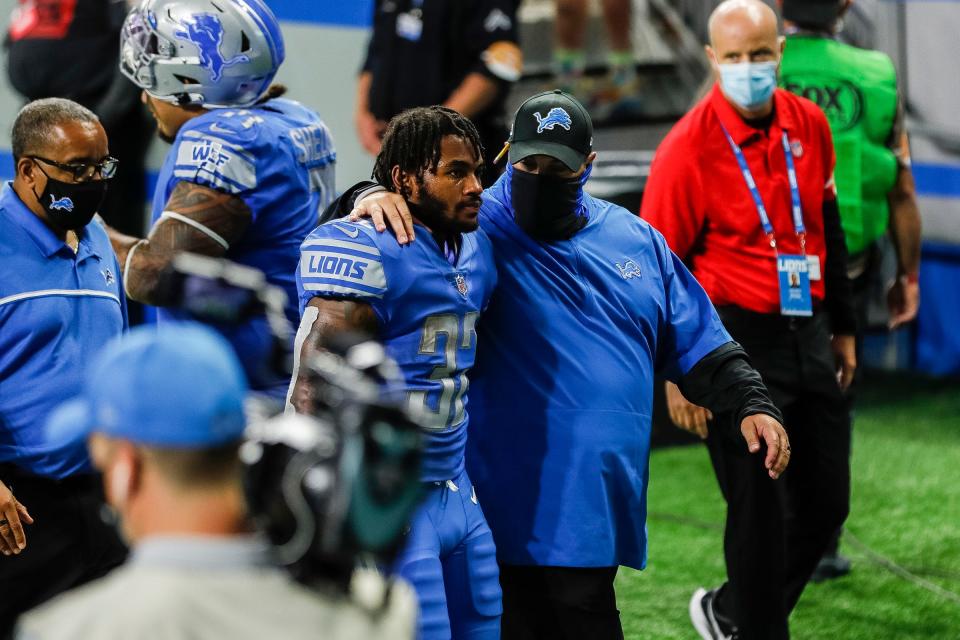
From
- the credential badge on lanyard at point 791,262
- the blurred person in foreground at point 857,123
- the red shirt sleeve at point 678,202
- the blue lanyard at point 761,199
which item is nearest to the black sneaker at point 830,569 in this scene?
the blurred person in foreground at point 857,123

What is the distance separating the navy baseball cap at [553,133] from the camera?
3807 millimetres

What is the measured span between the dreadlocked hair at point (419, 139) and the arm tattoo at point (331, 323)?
38 cm

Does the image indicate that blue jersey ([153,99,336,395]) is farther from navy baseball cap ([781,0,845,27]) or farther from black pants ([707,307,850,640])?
navy baseball cap ([781,0,845,27])

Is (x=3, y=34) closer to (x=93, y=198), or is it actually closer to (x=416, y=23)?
(x=416, y=23)

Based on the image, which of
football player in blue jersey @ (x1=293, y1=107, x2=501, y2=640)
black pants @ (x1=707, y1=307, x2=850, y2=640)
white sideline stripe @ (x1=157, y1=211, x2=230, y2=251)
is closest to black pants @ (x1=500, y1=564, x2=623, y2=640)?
football player in blue jersey @ (x1=293, y1=107, x2=501, y2=640)

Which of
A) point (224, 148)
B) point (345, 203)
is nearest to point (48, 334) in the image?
point (224, 148)

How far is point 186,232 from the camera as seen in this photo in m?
4.10

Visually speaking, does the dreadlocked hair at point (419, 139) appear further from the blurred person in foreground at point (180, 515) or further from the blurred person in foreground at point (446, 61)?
the blurred person in foreground at point (446, 61)

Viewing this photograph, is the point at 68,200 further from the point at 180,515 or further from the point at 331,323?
the point at 180,515

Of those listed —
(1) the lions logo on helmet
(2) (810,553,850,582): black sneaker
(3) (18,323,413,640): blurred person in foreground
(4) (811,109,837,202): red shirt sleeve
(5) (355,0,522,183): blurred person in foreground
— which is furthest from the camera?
(5) (355,0,522,183): blurred person in foreground

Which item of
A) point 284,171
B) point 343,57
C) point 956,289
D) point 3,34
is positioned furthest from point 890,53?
point 284,171

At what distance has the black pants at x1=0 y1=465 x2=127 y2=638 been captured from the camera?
13.2 ft

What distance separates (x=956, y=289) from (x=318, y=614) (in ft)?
26.6

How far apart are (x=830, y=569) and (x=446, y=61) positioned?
116 inches
